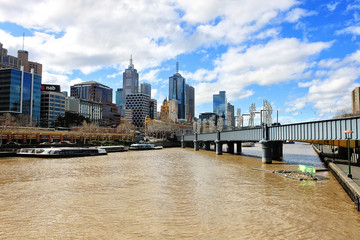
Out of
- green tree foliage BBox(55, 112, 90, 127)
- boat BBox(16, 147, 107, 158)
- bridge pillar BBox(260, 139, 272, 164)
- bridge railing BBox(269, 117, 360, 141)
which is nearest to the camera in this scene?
bridge railing BBox(269, 117, 360, 141)

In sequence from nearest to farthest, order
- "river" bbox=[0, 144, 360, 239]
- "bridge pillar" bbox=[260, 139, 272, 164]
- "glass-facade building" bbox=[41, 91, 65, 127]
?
"river" bbox=[0, 144, 360, 239]
"bridge pillar" bbox=[260, 139, 272, 164]
"glass-facade building" bbox=[41, 91, 65, 127]

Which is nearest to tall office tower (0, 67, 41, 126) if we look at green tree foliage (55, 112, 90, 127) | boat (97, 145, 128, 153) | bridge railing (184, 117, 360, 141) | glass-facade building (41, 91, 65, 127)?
glass-facade building (41, 91, 65, 127)

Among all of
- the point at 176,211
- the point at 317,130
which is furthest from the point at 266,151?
the point at 176,211

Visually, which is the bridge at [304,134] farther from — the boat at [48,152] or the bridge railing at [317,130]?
the boat at [48,152]

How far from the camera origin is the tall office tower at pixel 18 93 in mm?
168125

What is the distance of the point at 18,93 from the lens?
6772 inches

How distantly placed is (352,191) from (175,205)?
1565cm

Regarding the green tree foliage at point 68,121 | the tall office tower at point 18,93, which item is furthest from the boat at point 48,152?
the green tree foliage at point 68,121

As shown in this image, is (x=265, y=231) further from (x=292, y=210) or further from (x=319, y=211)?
(x=319, y=211)

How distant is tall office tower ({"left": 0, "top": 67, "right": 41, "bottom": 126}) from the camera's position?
168125 mm

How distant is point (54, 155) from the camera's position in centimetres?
7400

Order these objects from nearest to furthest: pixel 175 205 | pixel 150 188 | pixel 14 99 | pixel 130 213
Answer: pixel 130 213 → pixel 175 205 → pixel 150 188 → pixel 14 99

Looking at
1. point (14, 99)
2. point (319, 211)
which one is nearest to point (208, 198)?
point (319, 211)

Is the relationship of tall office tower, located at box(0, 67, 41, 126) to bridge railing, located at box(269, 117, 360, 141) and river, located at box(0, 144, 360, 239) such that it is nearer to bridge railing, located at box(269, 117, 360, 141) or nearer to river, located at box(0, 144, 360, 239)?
bridge railing, located at box(269, 117, 360, 141)
